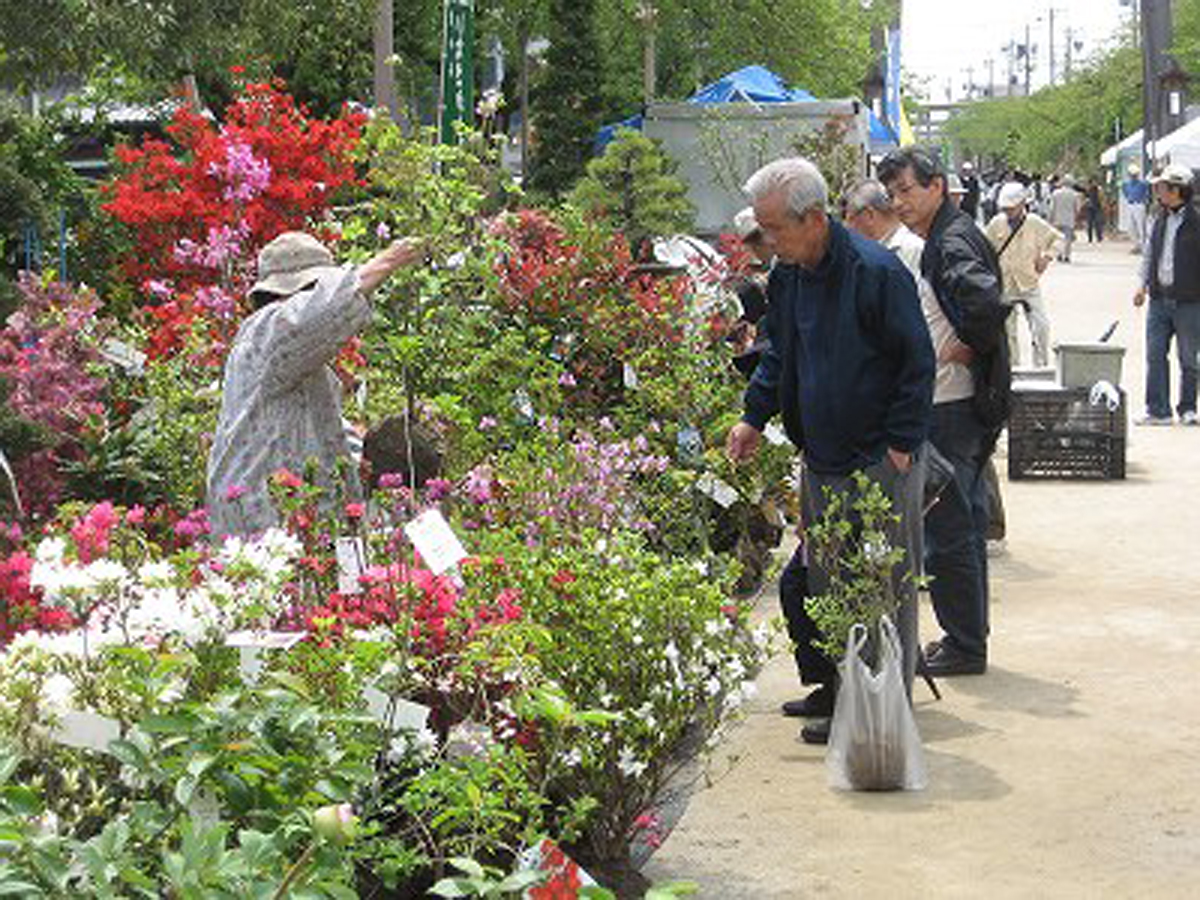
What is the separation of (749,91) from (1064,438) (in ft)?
56.1

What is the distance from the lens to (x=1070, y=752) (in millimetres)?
7129

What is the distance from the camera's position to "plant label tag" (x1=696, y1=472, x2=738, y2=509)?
929 centimetres

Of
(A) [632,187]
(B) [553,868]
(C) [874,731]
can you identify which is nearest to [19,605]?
(B) [553,868]

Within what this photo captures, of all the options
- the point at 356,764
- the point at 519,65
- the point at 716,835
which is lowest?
the point at 716,835

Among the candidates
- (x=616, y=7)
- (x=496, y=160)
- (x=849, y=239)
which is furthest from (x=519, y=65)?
(x=849, y=239)

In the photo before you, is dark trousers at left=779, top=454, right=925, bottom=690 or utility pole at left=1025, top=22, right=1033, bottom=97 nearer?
dark trousers at left=779, top=454, right=925, bottom=690

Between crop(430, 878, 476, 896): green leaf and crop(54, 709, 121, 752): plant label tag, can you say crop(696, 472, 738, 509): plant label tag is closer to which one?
crop(54, 709, 121, 752): plant label tag

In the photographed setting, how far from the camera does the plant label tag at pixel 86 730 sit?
12.1 ft

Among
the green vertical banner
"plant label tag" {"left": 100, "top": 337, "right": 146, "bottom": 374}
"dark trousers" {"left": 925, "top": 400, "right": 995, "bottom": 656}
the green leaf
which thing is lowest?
"dark trousers" {"left": 925, "top": 400, "right": 995, "bottom": 656}

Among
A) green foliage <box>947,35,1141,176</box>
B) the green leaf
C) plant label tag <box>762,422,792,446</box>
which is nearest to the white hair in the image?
plant label tag <box>762,422,792,446</box>

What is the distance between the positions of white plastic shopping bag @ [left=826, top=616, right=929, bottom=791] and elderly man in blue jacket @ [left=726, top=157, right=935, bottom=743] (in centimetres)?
45

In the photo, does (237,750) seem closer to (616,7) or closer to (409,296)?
(409,296)

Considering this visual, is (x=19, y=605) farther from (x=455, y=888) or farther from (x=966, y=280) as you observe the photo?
(x=966, y=280)

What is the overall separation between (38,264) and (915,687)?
5.96m
